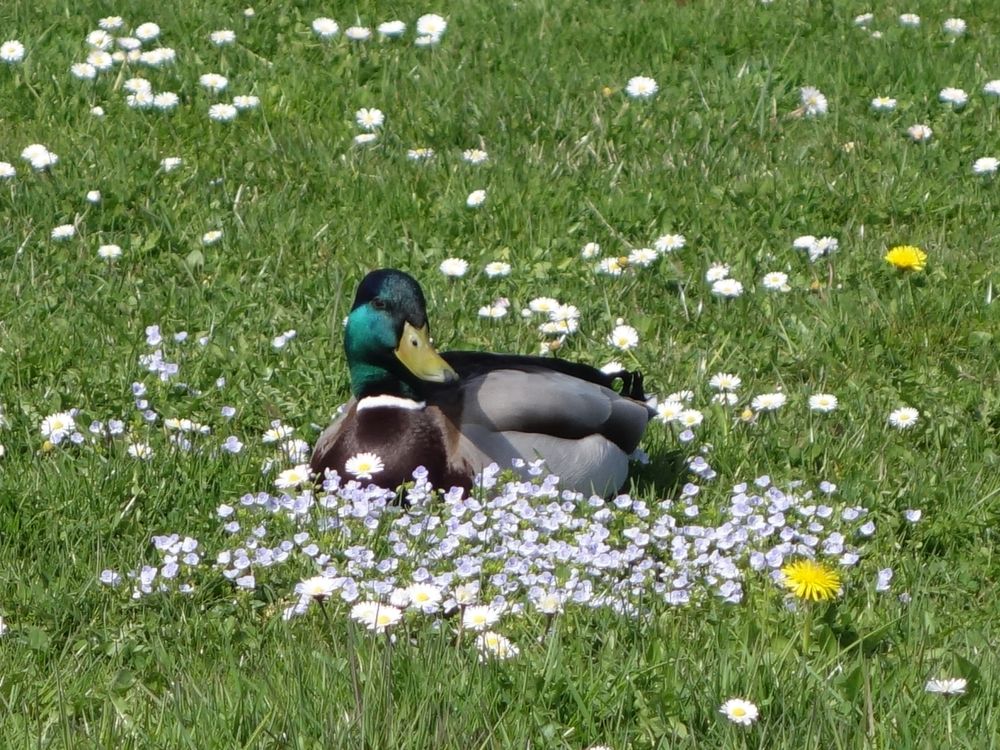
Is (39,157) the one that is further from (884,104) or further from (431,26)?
(884,104)

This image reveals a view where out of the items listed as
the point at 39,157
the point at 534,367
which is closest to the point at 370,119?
the point at 39,157

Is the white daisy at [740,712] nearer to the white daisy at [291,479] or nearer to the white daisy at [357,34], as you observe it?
the white daisy at [291,479]

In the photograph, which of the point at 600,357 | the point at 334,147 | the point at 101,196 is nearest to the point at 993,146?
the point at 600,357

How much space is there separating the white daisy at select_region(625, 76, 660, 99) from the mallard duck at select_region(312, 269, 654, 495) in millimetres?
2527

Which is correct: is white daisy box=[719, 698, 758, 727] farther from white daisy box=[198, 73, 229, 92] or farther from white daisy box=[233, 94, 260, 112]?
white daisy box=[198, 73, 229, 92]

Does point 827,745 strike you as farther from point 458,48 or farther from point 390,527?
point 458,48

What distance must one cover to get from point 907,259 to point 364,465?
220 cm

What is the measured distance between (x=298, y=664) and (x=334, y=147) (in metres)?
3.58

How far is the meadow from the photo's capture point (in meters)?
2.97

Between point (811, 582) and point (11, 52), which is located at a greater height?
point (811, 582)

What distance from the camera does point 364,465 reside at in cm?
401

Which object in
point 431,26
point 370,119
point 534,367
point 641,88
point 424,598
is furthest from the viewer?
point 431,26

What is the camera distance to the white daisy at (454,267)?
5324mm

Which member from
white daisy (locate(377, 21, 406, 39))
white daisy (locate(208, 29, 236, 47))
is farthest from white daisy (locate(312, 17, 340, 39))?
white daisy (locate(208, 29, 236, 47))
